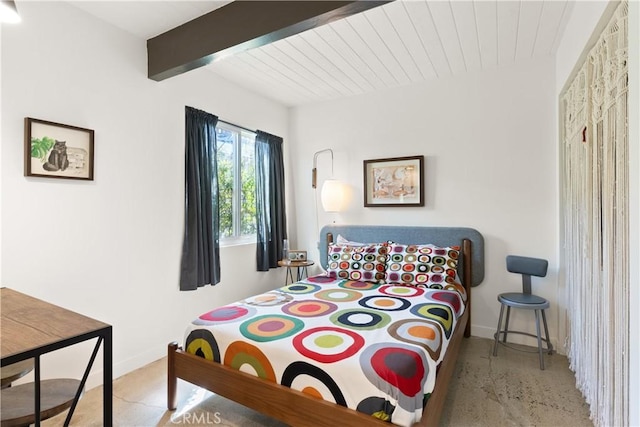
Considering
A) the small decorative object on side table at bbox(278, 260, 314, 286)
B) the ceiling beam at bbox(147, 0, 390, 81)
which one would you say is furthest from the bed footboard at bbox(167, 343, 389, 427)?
the ceiling beam at bbox(147, 0, 390, 81)

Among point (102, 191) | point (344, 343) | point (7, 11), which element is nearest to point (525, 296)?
point (344, 343)

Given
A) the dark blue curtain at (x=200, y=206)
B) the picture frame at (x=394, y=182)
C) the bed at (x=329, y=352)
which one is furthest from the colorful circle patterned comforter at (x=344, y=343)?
the picture frame at (x=394, y=182)

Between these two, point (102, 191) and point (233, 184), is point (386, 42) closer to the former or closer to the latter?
point (233, 184)

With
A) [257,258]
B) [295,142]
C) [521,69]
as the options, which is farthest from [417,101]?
[257,258]

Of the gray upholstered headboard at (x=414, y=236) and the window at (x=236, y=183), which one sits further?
the window at (x=236, y=183)

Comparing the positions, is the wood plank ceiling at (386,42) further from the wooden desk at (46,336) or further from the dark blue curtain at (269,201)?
the wooden desk at (46,336)

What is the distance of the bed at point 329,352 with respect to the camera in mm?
1462

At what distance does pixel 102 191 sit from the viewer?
7.57 ft

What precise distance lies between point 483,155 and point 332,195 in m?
1.59

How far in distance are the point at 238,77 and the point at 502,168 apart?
2.74 meters

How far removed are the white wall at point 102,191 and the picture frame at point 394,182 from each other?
1847 mm

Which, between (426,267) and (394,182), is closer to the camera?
(426,267)

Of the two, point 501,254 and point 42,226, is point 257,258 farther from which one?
point 501,254

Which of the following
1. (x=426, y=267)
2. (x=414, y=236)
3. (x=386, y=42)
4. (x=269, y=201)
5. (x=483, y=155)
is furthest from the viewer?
(x=269, y=201)
